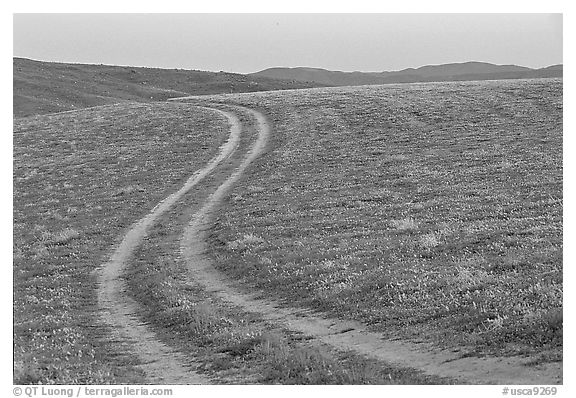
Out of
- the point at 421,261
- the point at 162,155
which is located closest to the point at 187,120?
the point at 162,155

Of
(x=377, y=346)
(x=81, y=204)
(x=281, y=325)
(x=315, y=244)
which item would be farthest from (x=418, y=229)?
(x=81, y=204)

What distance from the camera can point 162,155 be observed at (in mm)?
48844

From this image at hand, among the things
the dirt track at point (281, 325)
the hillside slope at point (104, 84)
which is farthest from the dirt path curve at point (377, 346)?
the hillside slope at point (104, 84)

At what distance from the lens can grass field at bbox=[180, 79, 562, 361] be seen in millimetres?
13656

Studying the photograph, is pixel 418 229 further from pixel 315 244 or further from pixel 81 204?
pixel 81 204

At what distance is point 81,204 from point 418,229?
20.8 m

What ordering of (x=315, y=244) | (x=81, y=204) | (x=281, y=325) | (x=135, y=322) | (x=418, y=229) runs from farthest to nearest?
(x=81, y=204) < (x=418, y=229) < (x=315, y=244) < (x=135, y=322) < (x=281, y=325)

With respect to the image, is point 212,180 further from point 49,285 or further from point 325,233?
point 49,285

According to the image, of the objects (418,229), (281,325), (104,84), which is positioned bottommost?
(281,325)

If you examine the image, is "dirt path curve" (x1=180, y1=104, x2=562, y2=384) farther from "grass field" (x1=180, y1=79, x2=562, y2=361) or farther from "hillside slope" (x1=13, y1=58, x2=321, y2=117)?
"hillside slope" (x1=13, y1=58, x2=321, y2=117)

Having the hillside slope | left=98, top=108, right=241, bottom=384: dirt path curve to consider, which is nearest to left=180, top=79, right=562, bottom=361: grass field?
left=98, top=108, right=241, bottom=384: dirt path curve

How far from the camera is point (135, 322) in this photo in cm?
1606

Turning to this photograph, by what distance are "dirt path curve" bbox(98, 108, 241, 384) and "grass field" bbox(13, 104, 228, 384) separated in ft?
1.20

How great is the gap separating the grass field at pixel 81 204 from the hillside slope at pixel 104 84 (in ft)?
78.4
